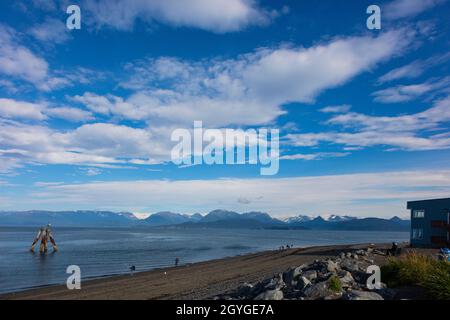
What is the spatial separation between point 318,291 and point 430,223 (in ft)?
135

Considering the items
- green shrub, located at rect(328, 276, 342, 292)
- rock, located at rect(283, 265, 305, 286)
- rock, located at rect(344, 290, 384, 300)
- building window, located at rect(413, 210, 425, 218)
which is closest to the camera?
rock, located at rect(344, 290, 384, 300)

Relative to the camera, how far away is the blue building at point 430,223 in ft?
148

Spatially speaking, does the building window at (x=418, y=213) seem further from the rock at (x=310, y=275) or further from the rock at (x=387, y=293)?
the rock at (x=387, y=293)

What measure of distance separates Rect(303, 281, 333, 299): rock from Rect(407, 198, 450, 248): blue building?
36.2 metres

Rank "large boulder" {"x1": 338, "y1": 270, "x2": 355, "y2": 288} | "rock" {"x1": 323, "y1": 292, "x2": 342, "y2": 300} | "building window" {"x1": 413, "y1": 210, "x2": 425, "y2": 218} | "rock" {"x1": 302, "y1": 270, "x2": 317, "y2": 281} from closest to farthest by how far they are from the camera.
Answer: "rock" {"x1": 323, "y1": 292, "x2": 342, "y2": 300}
"large boulder" {"x1": 338, "y1": 270, "x2": 355, "y2": 288}
"rock" {"x1": 302, "y1": 270, "x2": 317, "y2": 281}
"building window" {"x1": 413, "y1": 210, "x2": 425, "y2": 218}

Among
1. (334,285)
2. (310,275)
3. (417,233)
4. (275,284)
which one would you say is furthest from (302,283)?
(417,233)

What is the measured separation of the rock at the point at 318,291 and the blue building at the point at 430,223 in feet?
119

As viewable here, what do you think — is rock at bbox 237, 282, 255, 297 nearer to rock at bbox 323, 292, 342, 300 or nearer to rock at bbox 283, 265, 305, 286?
rock at bbox 283, 265, 305, 286

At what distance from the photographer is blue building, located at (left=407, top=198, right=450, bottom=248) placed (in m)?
45.2

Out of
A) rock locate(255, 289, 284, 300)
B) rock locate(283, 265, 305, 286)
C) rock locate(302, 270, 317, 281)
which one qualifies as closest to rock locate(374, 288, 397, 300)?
rock locate(302, 270, 317, 281)

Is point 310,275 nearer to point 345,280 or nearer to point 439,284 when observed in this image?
point 345,280
